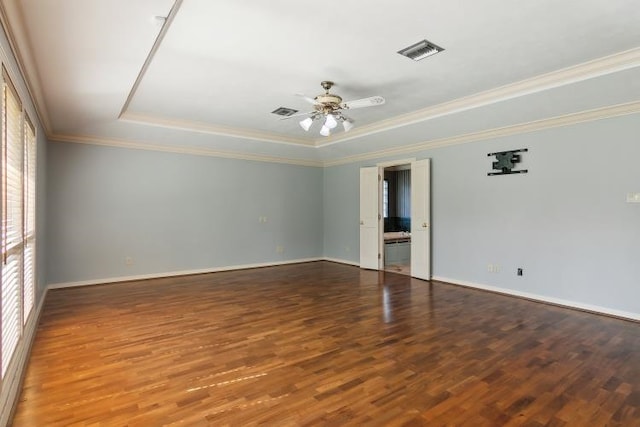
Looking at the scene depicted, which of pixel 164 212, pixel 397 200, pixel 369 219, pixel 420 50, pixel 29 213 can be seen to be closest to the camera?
pixel 420 50

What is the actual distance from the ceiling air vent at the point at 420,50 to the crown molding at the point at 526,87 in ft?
4.76

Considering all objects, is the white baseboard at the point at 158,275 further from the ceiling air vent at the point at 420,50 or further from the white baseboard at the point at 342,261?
the ceiling air vent at the point at 420,50

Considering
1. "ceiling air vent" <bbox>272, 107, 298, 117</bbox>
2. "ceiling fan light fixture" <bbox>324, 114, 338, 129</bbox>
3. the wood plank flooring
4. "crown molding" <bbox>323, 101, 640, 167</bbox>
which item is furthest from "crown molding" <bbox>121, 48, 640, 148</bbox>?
the wood plank flooring

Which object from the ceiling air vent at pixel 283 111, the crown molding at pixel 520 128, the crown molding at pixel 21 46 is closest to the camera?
the crown molding at pixel 21 46

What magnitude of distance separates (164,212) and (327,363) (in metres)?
4.70

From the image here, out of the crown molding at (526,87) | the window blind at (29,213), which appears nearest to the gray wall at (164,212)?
the window blind at (29,213)

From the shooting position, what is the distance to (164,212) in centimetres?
648

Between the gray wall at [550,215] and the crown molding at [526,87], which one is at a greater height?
the crown molding at [526,87]

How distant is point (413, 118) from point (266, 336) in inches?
146

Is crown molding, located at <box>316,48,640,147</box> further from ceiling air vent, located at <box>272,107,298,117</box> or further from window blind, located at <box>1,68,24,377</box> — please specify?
window blind, located at <box>1,68,24,377</box>

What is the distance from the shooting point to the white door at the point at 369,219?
7.29 meters

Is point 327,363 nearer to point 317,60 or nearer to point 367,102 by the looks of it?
point 367,102

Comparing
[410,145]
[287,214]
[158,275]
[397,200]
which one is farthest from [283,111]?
[397,200]

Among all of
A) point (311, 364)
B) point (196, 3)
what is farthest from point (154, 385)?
point (196, 3)
